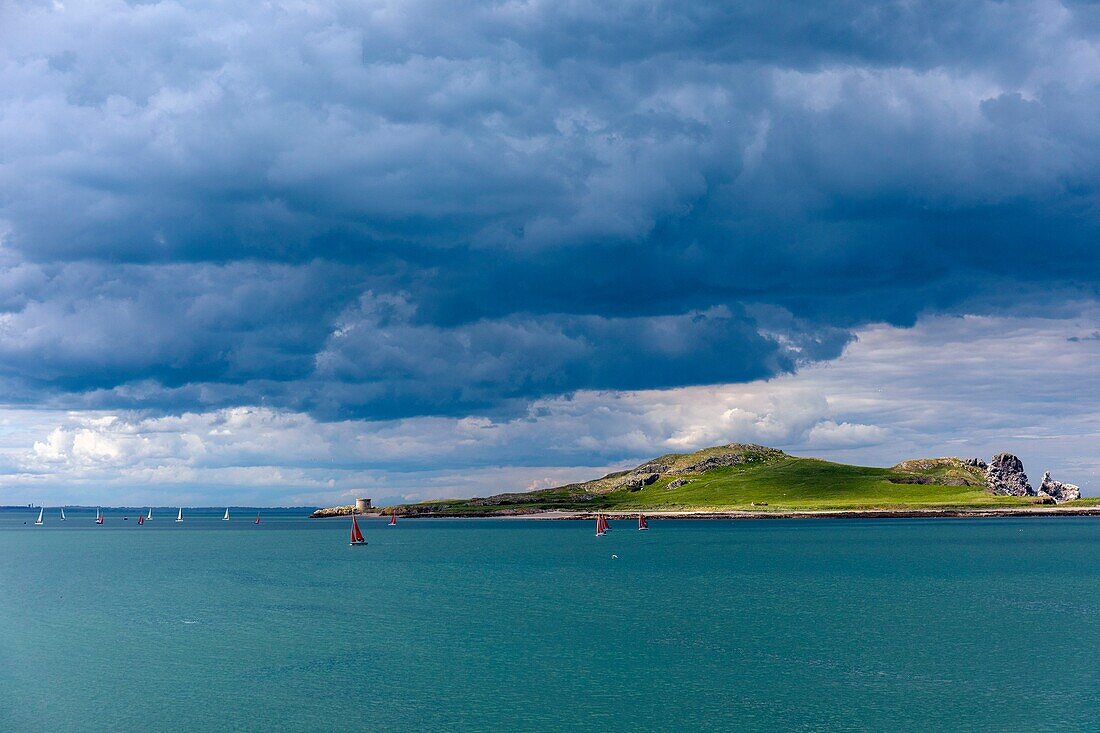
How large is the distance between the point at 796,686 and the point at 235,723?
29611mm

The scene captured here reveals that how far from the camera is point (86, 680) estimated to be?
55938mm

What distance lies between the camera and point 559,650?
213ft

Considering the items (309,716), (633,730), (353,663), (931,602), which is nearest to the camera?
(633,730)

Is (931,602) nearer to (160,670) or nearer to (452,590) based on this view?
(452,590)

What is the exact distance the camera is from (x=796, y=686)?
52375mm

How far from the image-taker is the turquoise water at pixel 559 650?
4716 centimetres

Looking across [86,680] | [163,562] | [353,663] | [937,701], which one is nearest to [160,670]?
[86,680]

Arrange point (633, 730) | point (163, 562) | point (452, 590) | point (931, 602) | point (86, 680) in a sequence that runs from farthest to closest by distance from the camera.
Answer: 1. point (163, 562)
2. point (452, 590)
3. point (931, 602)
4. point (86, 680)
5. point (633, 730)

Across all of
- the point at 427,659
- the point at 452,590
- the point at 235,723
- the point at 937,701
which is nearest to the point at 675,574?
the point at 452,590

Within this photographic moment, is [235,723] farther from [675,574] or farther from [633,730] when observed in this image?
[675,574]

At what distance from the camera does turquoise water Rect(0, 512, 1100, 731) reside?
47156 millimetres

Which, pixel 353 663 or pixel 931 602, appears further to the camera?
pixel 931 602

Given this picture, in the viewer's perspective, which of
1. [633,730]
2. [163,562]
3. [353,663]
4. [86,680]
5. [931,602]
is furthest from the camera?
[163,562]

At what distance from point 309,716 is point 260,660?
1610 centimetres
